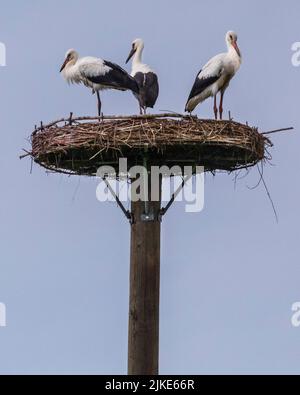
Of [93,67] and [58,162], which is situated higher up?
[93,67]

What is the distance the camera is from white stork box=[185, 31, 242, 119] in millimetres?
13406

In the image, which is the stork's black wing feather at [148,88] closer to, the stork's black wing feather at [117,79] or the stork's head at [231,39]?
the stork's black wing feather at [117,79]

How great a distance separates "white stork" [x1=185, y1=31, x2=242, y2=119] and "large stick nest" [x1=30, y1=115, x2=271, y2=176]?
1874 millimetres

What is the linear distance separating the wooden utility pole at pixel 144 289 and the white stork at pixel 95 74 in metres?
2.10

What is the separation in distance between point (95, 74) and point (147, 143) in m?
2.76

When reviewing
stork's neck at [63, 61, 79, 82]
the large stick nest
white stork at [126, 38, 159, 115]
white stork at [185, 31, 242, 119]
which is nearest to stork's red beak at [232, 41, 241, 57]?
white stork at [185, 31, 242, 119]

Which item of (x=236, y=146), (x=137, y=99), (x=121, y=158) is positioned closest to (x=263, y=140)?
(x=236, y=146)

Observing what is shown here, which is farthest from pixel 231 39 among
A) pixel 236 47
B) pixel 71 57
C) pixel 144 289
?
pixel 144 289

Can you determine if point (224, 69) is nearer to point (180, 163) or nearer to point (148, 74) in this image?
point (148, 74)

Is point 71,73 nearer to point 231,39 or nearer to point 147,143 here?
point 231,39

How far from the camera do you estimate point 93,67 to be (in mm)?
13648

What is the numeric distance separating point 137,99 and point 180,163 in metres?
2.18

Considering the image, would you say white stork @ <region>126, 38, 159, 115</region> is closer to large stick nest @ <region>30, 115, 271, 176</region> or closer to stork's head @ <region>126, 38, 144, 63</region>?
stork's head @ <region>126, 38, 144, 63</region>
